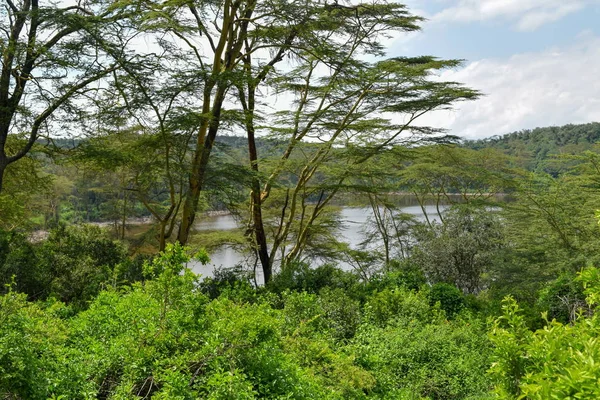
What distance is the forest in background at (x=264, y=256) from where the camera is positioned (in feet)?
8.89

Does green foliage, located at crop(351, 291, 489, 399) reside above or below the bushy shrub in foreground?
below

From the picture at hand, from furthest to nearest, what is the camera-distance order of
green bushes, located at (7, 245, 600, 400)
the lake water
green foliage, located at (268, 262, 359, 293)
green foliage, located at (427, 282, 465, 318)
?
the lake water
green foliage, located at (427, 282, 465, 318)
green foliage, located at (268, 262, 359, 293)
green bushes, located at (7, 245, 600, 400)

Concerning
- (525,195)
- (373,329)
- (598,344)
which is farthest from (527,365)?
(525,195)

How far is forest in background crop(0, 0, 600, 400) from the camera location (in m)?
2.71

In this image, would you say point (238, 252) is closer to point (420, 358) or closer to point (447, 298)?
point (447, 298)

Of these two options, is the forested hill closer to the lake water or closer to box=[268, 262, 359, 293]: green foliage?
the lake water

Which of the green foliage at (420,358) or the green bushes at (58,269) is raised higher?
the green bushes at (58,269)

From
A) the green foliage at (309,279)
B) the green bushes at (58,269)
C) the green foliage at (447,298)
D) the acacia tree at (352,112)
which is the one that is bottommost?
the green foliage at (447,298)

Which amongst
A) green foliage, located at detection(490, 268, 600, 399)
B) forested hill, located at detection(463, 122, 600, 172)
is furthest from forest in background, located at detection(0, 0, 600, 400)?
forested hill, located at detection(463, 122, 600, 172)

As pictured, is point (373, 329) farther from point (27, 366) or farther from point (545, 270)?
point (545, 270)

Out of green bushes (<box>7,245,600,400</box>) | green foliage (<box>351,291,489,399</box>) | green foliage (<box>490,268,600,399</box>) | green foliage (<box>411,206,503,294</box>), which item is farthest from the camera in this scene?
green foliage (<box>411,206,503,294</box>)

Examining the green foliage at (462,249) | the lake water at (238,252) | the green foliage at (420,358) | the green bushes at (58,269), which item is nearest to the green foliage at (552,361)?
the green foliage at (420,358)

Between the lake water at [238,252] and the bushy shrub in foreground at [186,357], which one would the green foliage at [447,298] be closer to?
the bushy shrub in foreground at [186,357]

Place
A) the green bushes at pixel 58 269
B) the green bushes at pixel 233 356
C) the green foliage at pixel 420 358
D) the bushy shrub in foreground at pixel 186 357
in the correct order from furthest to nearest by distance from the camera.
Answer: the green bushes at pixel 58 269
the green foliage at pixel 420 358
the bushy shrub in foreground at pixel 186 357
the green bushes at pixel 233 356
